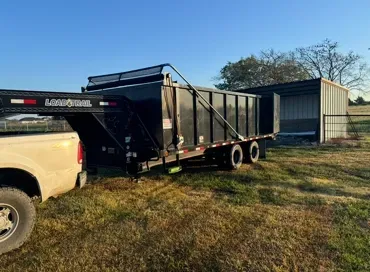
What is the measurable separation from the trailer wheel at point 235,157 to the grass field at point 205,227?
4.04ft

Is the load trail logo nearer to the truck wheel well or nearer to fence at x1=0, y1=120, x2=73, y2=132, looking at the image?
fence at x1=0, y1=120, x2=73, y2=132

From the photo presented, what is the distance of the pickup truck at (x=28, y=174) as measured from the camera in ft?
12.8

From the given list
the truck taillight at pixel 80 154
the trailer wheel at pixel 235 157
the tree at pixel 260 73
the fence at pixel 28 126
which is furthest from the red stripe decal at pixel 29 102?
the tree at pixel 260 73

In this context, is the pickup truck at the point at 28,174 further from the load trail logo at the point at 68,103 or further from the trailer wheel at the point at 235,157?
the trailer wheel at the point at 235,157

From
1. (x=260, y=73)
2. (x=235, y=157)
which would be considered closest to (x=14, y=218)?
(x=235, y=157)

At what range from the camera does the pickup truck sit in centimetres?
391

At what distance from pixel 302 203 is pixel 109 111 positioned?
4013 millimetres

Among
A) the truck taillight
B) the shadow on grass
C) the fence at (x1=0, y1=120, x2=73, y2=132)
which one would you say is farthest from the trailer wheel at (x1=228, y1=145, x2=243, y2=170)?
the truck taillight

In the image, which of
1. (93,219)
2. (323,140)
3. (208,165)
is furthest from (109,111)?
(323,140)

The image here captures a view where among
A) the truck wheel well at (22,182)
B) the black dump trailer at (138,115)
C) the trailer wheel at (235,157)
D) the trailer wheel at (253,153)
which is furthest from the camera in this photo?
the trailer wheel at (253,153)

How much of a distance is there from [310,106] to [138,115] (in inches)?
631

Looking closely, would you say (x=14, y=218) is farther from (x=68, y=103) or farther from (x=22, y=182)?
(x=68, y=103)

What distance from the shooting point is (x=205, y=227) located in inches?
183

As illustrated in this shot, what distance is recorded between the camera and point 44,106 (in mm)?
4727
